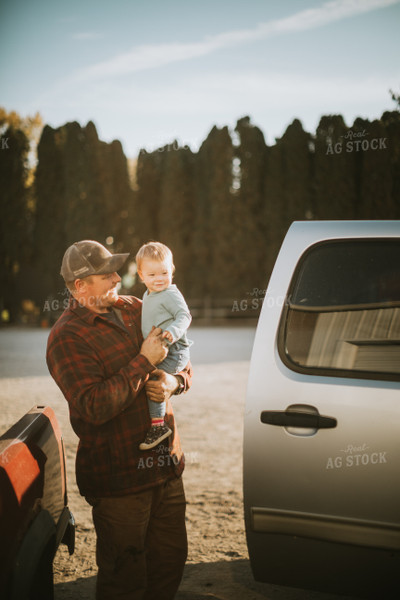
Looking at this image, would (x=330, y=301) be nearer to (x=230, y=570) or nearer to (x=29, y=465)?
(x=29, y=465)

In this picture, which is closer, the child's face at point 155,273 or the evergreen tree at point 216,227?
the child's face at point 155,273

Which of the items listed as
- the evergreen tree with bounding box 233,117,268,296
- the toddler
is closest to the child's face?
the toddler

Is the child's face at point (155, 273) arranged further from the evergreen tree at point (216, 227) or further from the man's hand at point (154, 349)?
the evergreen tree at point (216, 227)

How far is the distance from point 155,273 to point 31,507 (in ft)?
4.02

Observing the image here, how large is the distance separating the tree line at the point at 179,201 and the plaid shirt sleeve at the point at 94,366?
67.3 ft

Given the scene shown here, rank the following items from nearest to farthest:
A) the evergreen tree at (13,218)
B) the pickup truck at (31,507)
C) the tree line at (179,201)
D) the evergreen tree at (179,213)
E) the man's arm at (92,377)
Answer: the pickup truck at (31,507) → the man's arm at (92,377) → the tree line at (179,201) → the evergreen tree at (13,218) → the evergreen tree at (179,213)

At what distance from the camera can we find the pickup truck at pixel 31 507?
73.3 inches

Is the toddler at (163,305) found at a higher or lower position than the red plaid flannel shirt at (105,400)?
higher

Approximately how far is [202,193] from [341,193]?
6.27 m

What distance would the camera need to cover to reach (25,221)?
25250 millimetres

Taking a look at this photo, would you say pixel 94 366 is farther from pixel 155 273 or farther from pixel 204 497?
pixel 204 497

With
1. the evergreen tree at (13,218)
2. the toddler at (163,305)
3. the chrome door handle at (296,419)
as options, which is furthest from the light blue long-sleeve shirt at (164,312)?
the evergreen tree at (13,218)

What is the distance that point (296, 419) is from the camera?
7.34 ft

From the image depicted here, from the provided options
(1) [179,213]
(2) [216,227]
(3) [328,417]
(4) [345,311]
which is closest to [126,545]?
(3) [328,417]
